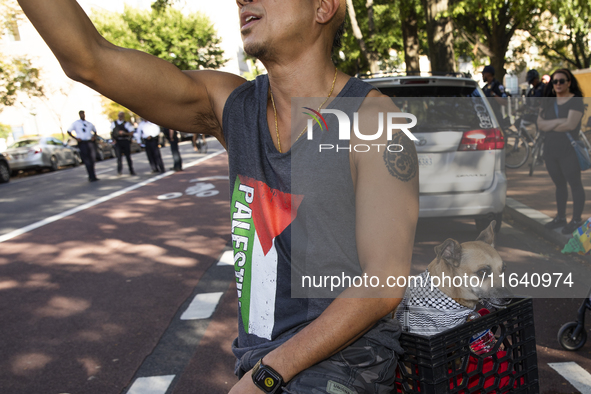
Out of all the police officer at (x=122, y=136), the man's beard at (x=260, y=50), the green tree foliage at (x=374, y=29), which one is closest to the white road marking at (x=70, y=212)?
the police officer at (x=122, y=136)

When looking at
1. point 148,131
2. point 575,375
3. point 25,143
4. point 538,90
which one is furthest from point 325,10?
point 25,143

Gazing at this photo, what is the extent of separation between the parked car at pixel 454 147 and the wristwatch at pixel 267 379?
4.98 m

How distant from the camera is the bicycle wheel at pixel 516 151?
12.9 meters

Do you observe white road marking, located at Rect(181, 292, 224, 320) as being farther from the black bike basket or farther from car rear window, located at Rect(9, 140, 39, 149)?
car rear window, located at Rect(9, 140, 39, 149)

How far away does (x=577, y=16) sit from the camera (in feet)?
56.1

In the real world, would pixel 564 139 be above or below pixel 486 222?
above

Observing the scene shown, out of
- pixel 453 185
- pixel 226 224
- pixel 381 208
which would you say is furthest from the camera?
pixel 226 224

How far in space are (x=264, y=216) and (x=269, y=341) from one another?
37 centimetres

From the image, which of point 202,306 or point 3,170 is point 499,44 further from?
point 202,306

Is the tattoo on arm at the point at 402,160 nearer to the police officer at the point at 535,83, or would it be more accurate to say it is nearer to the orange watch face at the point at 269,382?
the orange watch face at the point at 269,382

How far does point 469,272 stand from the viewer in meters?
1.96

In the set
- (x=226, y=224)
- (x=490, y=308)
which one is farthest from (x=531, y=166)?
(x=490, y=308)

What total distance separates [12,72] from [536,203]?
27.3m

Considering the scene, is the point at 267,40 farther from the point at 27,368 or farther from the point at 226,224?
the point at 226,224
